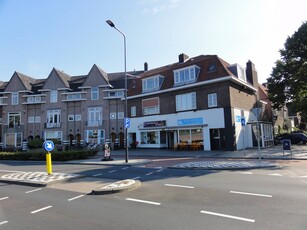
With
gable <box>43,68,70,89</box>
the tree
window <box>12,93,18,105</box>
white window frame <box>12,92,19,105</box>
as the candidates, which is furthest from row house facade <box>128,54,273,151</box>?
window <box>12,93,18,105</box>

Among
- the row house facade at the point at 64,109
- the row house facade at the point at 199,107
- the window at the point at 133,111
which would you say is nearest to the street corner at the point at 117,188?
the row house facade at the point at 199,107

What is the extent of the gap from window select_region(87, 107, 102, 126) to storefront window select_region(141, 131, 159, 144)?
969 cm

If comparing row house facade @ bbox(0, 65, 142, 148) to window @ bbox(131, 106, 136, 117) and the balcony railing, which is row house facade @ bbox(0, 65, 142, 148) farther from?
window @ bbox(131, 106, 136, 117)

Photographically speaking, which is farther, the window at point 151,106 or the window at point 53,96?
the window at point 53,96

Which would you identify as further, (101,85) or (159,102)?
(101,85)

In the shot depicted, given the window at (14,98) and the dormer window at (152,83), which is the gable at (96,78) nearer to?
the dormer window at (152,83)

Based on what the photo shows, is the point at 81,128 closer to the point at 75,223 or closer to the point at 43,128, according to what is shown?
the point at 43,128

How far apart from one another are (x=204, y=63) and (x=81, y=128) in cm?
2178

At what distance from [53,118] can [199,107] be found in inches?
1002

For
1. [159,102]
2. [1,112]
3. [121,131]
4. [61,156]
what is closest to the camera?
[61,156]

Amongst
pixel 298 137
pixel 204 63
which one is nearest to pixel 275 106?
pixel 298 137

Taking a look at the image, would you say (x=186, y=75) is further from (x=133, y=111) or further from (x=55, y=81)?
(x=55, y=81)

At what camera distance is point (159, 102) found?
3150 centimetres

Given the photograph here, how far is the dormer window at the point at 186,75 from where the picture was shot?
28609mm
